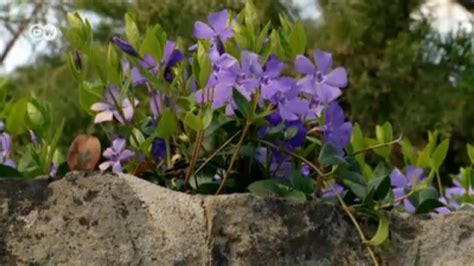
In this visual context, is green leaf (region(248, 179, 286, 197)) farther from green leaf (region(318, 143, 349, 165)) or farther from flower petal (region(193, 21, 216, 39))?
flower petal (region(193, 21, 216, 39))

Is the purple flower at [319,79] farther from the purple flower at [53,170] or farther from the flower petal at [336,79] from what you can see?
the purple flower at [53,170]

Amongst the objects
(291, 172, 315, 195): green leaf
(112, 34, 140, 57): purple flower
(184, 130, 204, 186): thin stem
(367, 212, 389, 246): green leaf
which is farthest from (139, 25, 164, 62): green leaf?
(367, 212, 389, 246): green leaf

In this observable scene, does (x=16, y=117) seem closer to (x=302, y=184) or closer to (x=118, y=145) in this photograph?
(x=118, y=145)

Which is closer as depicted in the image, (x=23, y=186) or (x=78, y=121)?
(x=23, y=186)

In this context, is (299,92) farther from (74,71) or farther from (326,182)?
(74,71)

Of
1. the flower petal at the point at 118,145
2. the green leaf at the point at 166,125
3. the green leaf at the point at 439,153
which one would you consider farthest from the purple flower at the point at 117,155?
the green leaf at the point at 439,153

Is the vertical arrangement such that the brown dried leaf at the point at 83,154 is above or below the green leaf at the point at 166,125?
below

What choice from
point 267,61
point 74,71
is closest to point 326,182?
point 267,61
